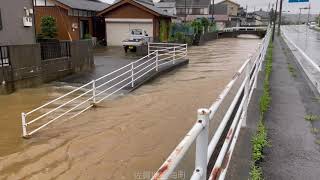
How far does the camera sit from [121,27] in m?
32.5

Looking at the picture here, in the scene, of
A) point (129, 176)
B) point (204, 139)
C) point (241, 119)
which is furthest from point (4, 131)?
point (204, 139)

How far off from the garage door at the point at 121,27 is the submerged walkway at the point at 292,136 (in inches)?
952

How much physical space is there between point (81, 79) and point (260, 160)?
36.6 feet

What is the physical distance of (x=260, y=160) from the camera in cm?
408

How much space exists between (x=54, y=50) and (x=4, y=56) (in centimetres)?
304

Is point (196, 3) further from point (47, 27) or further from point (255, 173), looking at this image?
point (255, 173)

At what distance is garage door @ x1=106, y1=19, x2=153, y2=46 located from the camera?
32.0 m

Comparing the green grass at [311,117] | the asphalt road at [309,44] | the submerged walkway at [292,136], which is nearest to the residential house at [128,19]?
the asphalt road at [309,44]

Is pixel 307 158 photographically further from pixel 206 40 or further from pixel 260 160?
pixel 206 40

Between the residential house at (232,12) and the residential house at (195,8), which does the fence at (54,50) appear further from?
the residential house at (232,12)

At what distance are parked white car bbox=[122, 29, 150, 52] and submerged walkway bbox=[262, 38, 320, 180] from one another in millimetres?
18235

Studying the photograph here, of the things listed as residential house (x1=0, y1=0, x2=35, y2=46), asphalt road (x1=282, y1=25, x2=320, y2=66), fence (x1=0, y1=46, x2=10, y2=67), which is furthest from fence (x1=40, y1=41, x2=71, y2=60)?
asphalt road (x1=282, y1=25, x2=320, y2=66)

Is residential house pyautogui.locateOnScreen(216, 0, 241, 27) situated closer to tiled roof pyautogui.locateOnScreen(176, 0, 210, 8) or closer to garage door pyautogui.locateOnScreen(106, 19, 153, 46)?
tiled roof pyautogui.locateOnScreen(176, 0, 210, 8)

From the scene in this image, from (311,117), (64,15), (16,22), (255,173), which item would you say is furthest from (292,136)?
(64,15)
